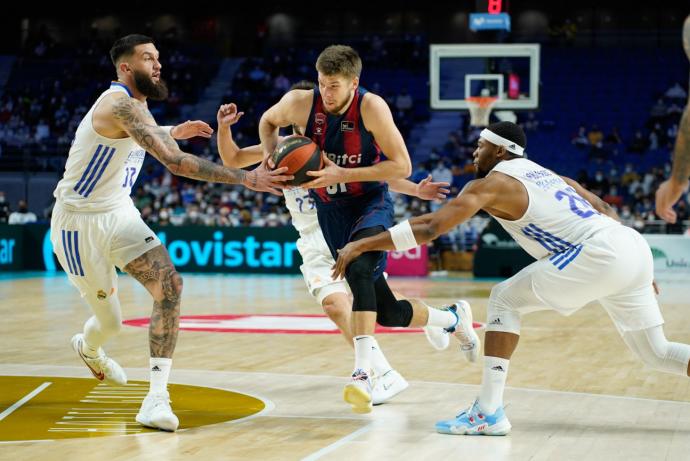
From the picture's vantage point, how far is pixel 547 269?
5684 millimetres

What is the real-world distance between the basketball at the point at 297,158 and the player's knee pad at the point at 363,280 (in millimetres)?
628

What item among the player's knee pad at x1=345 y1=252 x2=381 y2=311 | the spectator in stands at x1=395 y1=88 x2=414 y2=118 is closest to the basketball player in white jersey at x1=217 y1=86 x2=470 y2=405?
the player's knee pad at x1=345 y1=252 x2=381 y2=311

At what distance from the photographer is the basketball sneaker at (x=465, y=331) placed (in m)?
7.68

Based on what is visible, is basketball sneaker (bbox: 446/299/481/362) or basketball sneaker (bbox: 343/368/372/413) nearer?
basketball sneaker (bbox: 343/368/372/413)

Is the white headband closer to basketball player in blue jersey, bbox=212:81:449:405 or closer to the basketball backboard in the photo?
basketball player in blue jersey, bbox=212:81:449:405

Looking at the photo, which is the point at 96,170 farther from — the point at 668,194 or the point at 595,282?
the point at 668,194

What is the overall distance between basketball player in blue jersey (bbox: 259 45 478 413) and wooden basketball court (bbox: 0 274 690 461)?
0.60 meters

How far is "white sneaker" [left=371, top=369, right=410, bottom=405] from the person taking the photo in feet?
21.8

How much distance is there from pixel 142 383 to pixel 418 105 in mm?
24392

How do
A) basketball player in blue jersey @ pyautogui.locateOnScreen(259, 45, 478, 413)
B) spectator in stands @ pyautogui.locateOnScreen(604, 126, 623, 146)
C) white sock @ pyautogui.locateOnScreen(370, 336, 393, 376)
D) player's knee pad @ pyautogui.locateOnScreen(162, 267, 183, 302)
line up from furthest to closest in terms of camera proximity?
spectator in stands @ pyautogui.locateOnScreen(604, 126, 623, 146) < white sock @ pyautogui.locateOnScreen(370, 336, 393, 376) < basketball player in blue jersey @ pyautogui.locateOnScreen(259, 45, 478, 413) < player's knee pad @ pyautogui.locateOnScreen(162, 267, 183, 302)

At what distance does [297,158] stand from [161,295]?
1.13 meters

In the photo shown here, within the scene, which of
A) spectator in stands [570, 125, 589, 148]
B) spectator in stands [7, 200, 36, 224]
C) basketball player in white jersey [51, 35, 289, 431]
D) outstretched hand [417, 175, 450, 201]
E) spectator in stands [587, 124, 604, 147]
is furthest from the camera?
spectator in stands [570, 125, 589, 148]

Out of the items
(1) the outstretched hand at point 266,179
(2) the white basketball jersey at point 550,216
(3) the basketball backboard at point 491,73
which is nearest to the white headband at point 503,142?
(2) the white basketball jersey at point 550,216

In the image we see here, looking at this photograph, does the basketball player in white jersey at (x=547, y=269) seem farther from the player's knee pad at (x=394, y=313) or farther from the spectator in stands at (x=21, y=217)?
the spectator in stands at (x=21, y=217)
